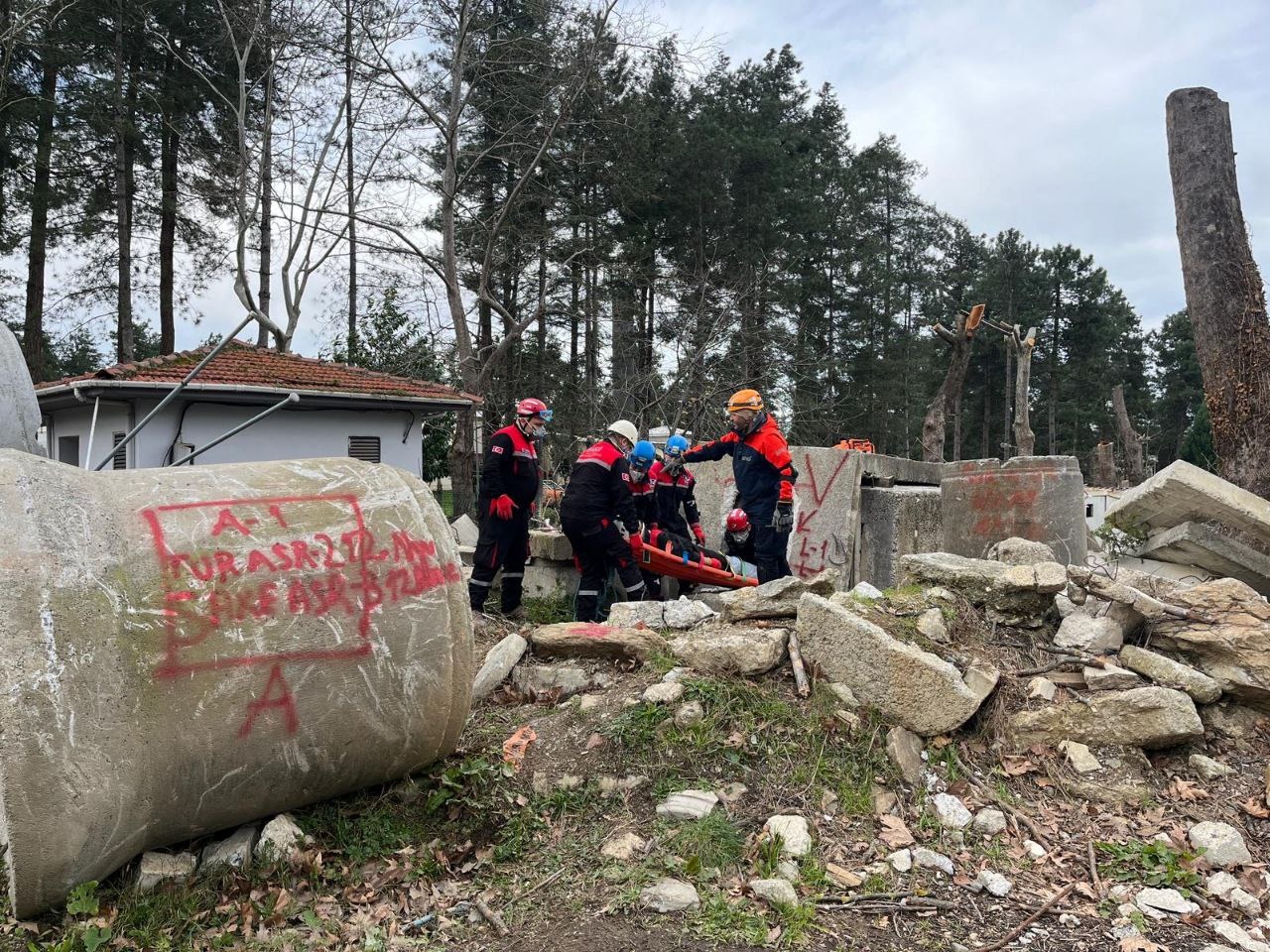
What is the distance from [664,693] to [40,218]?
17.7 metres

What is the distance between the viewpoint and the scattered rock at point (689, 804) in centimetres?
333

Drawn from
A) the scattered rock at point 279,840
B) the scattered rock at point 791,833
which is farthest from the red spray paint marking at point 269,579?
the scattered rock at point 791,833

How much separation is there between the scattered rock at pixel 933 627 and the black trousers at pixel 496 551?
11.2ft

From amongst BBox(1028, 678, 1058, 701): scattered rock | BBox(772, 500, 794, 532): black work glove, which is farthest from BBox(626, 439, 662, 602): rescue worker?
BBox(1028, 678, 1058, 701): scattered rock

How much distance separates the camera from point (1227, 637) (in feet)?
13.9

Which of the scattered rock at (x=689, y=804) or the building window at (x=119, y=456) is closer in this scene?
the scattered rock at (x=689, y=804)

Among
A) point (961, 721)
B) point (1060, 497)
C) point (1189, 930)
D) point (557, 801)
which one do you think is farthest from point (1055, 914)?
point (1060, 497)

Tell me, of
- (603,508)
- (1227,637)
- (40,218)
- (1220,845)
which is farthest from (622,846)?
(40,218)

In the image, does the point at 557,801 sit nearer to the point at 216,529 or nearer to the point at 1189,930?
the point at 216,529

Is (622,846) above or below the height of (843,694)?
below

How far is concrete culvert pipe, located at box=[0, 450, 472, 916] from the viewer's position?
2588 mm

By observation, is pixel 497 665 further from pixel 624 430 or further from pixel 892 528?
pixel 892 528

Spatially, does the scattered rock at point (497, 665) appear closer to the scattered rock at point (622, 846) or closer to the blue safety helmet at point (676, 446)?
the scattered rock at point (622, 846)

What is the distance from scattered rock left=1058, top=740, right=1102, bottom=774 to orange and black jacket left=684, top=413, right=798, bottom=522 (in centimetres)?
320
